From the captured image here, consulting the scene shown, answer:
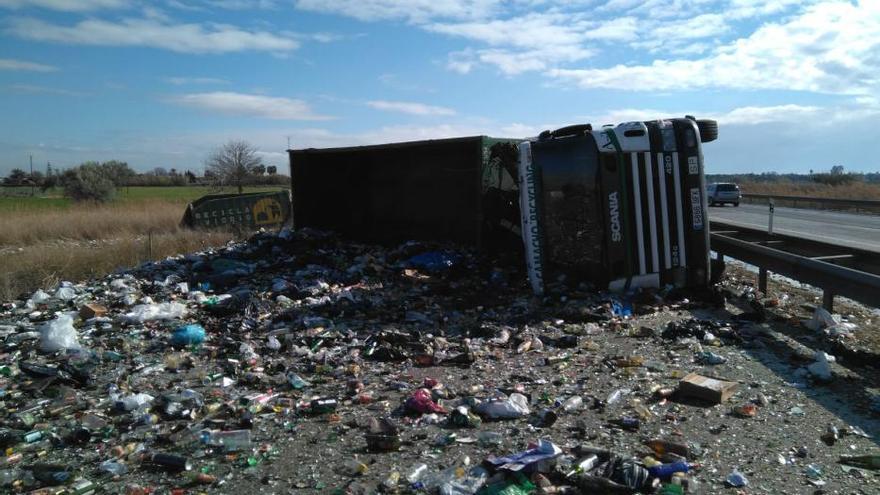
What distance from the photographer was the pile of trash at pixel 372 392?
3.01m

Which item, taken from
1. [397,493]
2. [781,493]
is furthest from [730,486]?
[397,493]

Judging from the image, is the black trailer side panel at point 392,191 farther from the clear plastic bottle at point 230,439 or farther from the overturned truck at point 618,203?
the clear plastic bottle at point 230,439

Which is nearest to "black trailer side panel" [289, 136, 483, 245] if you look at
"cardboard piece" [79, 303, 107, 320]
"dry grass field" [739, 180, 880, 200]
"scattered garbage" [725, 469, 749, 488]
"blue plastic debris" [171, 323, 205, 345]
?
"blue plastic debris" [171, 323, 205, 345]

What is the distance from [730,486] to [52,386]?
4.37 metres

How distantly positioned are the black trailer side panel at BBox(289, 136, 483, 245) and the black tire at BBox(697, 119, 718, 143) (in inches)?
125

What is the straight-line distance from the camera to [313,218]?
13.0 meters

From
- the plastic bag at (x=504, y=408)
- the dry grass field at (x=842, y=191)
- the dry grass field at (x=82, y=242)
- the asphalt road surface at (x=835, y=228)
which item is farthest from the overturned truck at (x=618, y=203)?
the dry grass field at (x=842, y=191)

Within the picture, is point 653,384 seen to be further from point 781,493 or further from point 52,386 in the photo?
point 52,386

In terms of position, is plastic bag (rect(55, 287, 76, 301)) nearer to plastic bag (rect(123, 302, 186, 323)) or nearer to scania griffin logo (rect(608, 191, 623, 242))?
plastic bag (rect(123, 302, 186, 323))

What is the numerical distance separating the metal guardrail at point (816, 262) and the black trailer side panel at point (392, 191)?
11.9 ft

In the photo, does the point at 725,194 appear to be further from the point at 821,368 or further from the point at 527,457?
the point at 527,457

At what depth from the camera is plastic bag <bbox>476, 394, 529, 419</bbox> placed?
12.1ft

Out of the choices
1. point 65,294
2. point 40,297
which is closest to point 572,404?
point 65,294

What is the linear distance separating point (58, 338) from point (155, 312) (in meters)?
1.21
